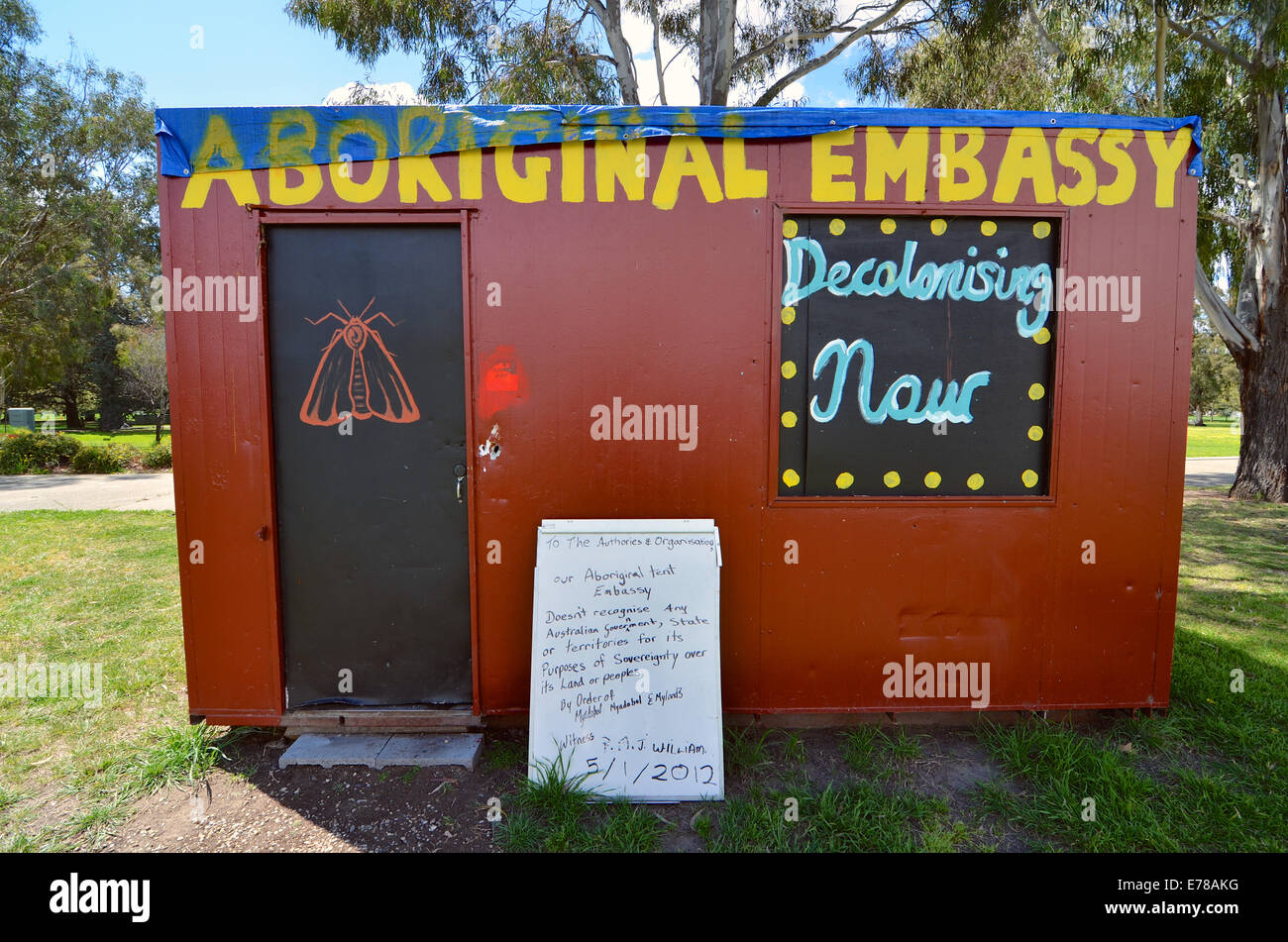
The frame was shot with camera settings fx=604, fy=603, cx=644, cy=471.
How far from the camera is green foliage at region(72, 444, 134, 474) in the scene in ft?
45.0

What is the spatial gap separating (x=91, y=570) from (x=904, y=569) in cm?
748

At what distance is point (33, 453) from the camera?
13.5 metres

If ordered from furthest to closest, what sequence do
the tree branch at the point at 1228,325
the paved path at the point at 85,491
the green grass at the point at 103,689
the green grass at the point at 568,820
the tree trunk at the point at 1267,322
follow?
the paved path at the point at 85,491 → the tree branch at the point at 1228,325 → the tree trunk at the point at 1267,322 → the green grass at the point at 103,689 → the green grass at the point at 568,820

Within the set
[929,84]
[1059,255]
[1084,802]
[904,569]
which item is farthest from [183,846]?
[929,84]

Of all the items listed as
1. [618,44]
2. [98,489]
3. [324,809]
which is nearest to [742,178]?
[324,809]

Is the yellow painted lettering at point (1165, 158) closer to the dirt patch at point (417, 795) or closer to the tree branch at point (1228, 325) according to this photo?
the dirt patch at point (417, 795)

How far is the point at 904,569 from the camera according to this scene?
10.6 feet

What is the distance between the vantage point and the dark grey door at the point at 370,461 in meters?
3.13

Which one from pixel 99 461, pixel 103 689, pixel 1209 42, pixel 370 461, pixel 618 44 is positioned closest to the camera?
pixel 370 461

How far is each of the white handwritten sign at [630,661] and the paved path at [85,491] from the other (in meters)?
9.37

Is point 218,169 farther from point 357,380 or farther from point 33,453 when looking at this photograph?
point 33,453

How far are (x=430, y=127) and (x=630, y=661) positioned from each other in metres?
2.80

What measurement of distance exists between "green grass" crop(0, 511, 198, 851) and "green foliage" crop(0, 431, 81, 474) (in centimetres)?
872

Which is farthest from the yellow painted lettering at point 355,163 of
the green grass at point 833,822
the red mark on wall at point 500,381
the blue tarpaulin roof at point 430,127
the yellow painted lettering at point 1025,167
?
the green grass at point 833,822
